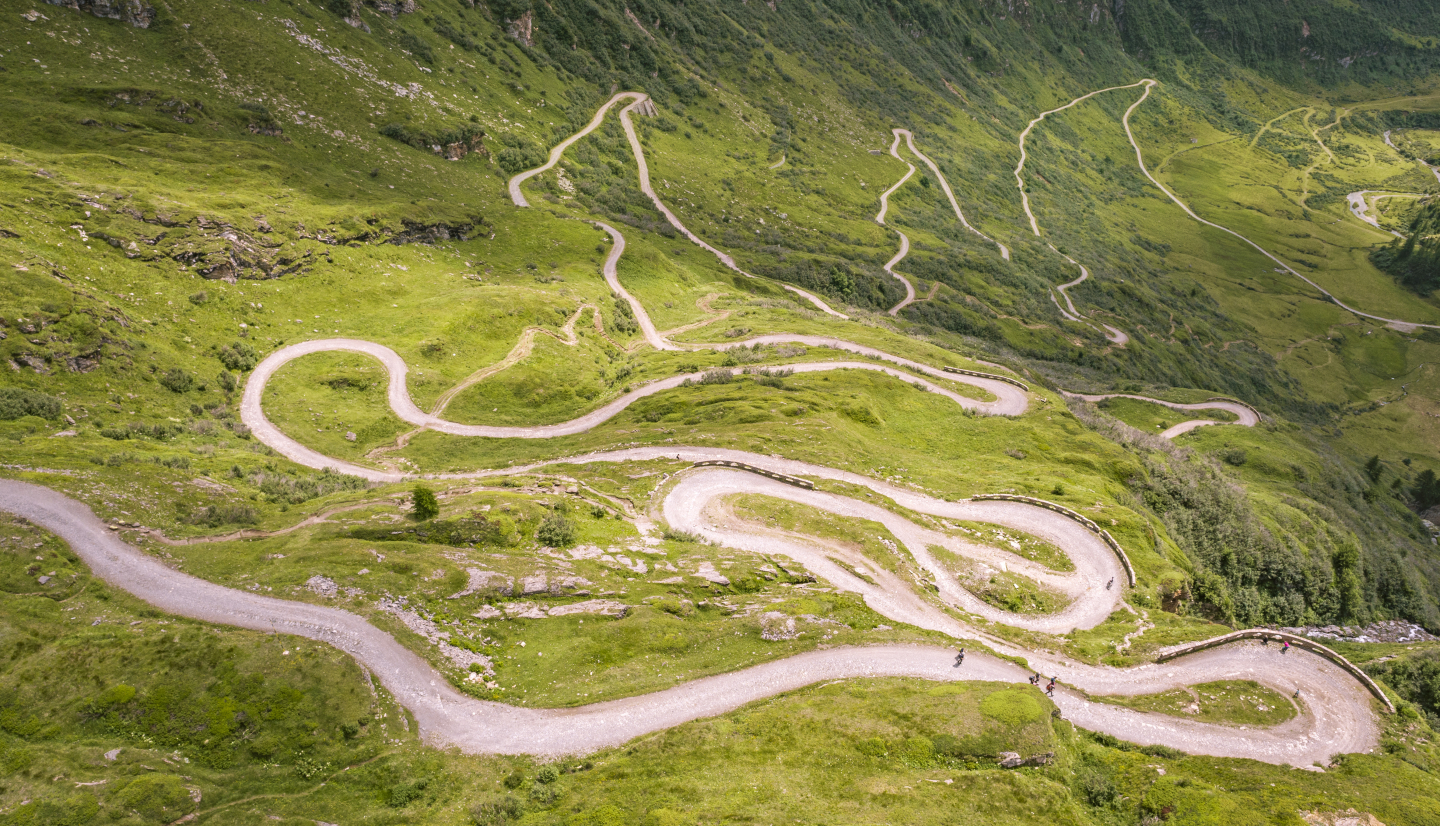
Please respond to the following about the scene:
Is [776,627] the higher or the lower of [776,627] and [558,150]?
the lower

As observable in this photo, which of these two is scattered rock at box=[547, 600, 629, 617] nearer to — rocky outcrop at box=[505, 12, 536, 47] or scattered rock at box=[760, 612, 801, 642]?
scattered rock at box=[760, 612, 801, 642]

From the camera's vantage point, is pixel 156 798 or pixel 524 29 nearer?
pixel 156 798

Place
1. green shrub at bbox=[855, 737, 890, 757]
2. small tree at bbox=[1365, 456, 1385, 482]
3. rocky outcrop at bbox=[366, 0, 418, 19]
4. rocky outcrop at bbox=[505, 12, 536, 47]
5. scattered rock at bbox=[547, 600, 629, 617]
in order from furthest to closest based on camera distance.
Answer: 1. rocky outcrop at bbox=[505, 12, 536, 47]
2. rocky outcrop at bbox=[366, 0, 418, 19]
3. small tree at bbox=[1365, 456, 1385, 482]
4. scattered rock at bbox=[547, 600, 629, 617]
5. green shrub at bbox=[855, 737, 890, 757]

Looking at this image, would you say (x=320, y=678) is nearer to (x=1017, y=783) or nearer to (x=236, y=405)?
(x=1017, y=783)

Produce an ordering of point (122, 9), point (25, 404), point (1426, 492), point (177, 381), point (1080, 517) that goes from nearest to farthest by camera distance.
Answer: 1. point (25, 404)
2. point (1080, 517)
3. point (177, 381)
4. point (122, 9)
5. point (1426, 492)

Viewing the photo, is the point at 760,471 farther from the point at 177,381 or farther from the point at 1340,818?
the point at 177,381

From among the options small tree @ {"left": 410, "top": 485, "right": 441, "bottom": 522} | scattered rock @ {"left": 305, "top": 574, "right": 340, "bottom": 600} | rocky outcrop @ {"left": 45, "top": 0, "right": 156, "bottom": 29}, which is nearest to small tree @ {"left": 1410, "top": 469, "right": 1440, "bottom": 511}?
small tree @ {"left": 410, "top": 485, "right": 441, "bottom": 522}

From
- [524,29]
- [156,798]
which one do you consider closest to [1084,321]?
[524,29]

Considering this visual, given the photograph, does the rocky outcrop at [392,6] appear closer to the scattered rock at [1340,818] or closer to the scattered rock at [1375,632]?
the scattered rock at [1340,818]
